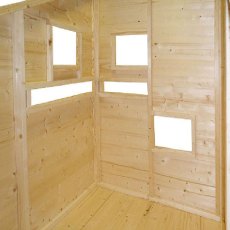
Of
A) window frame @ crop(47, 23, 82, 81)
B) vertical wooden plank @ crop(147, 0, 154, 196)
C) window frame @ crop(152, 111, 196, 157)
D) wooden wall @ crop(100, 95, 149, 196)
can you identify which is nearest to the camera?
window frame @ crop(47, 23, 82, 81)

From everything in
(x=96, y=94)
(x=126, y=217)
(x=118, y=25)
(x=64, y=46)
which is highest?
(x=118, y=25)

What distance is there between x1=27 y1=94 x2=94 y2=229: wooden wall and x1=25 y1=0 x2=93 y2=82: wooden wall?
0.29 m

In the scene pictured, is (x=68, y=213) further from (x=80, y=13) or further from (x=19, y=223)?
(x=80, y=13)

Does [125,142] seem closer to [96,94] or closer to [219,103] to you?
[96,94]

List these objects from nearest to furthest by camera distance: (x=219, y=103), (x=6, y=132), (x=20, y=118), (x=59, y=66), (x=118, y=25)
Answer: (x=6, y=132)
(x=20, y=118)
(x=219, y=103)
(x=59, y=66)
(x=118, y=25)

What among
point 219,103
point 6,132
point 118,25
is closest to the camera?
point 6,132

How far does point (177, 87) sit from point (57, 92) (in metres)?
1.23

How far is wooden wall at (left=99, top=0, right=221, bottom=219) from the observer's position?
2.78 m

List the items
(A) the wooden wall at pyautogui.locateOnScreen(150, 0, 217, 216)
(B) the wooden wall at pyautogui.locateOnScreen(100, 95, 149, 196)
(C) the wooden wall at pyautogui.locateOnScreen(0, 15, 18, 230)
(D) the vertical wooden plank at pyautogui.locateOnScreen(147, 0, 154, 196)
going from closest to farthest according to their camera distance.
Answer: (C) the wooden wall at pyautogui.locateOnScreen(0, 15, 18, 230) → (A) the wooden wall at pyautogui.locateOnScreen(150, 0, 217, 216) → (D) the vertical wooden plank at pyautogui.locateOnScreen(147, 0, 154, 196) → (B) the wooden wall at pyautogui.locateOnScreen(100, 95, 149, 196)

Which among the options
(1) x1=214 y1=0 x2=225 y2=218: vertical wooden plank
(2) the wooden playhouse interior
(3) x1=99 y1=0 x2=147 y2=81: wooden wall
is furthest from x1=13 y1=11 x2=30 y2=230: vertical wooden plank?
(1) x1=214 y1=0 x2=225 y2=218: vertical wooden plank

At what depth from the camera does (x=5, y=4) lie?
4.75ft

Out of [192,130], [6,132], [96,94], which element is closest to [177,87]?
[192,130]

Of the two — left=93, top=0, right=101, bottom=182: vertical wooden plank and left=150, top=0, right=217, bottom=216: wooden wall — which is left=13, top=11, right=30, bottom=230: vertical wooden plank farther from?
left=150, top=0, right=217, bottom=216: wooden wall

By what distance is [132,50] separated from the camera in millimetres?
3246
